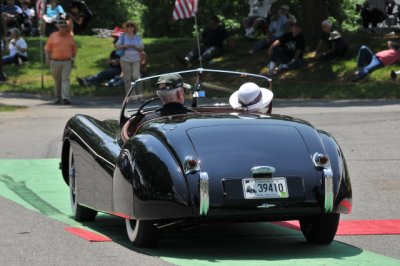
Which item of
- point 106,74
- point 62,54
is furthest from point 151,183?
point 106,74

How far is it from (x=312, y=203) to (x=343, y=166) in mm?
516

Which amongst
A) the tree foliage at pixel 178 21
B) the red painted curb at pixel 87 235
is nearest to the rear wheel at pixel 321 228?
the red painted curb at pixel 87 235

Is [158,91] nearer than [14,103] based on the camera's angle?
Yes

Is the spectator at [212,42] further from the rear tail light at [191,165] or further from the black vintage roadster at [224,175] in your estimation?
A: the rear tail light at [191,165]

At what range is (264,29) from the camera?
31.5 metres

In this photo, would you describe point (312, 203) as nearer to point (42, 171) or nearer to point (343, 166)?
point (343, 166)

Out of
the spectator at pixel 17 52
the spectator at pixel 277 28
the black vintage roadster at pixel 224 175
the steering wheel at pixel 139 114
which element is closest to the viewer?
the black vintage roadster at pixel 224 175

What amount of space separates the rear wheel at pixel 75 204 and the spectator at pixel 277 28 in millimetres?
17671

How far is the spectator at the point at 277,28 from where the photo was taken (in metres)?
27.2

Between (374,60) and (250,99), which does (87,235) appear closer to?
(250,99)

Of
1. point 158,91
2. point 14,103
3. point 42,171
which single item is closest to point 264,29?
point 14,103

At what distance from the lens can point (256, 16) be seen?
104ft

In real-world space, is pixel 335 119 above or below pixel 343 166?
below

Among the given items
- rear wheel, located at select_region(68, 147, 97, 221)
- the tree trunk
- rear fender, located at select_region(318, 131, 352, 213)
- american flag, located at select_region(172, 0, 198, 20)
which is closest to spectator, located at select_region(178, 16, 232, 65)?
american flag, located at select_region(172, 0, 198, 20)
